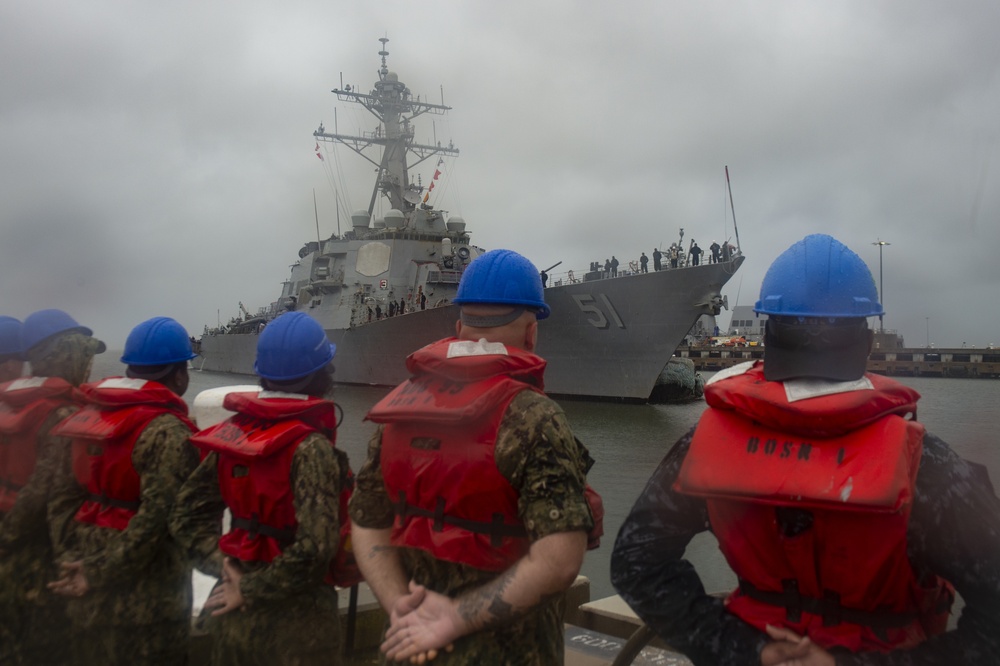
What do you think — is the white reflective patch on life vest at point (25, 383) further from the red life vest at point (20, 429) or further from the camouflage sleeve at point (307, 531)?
Result: the camouflage sleeve at point (307, 531)

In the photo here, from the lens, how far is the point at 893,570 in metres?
1.24

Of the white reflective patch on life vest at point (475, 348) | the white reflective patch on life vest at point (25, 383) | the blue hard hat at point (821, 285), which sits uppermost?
the blue hard hat at point (821, 285)

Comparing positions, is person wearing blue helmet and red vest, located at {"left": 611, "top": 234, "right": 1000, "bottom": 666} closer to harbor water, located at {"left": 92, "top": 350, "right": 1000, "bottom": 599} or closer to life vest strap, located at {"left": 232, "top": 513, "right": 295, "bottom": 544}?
life vest strap, located at {"left": 232, "top": 513, "right": 295, "bottom": 544}

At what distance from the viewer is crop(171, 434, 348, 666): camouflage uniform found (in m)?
1.90

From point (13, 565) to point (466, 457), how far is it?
2.26 m

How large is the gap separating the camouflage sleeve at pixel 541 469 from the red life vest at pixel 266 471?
27.0 inches

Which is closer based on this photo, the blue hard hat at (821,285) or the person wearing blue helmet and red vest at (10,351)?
the blue hard hat at (821,285)

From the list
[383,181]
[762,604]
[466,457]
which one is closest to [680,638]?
[762,604]

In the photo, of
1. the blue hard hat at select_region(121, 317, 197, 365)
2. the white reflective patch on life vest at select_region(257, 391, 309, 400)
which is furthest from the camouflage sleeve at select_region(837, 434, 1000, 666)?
the blue hard hat at select_region(121, 317, 197, 365)

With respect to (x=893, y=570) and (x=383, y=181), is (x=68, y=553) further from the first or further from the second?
(x=383, y=181)

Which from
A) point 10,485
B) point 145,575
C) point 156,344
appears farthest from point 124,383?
point 10,485

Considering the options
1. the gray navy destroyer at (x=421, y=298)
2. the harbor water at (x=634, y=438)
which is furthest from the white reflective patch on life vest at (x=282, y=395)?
the gray navy destroyer at (x=421, y=298)

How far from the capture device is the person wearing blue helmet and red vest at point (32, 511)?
8.80 ft

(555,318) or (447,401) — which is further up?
(447,401)
